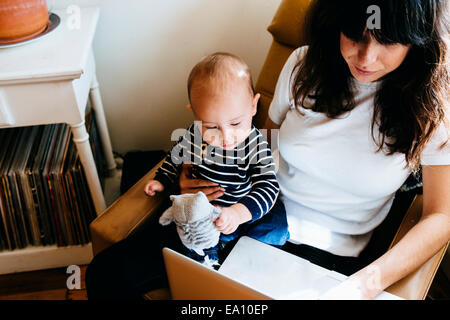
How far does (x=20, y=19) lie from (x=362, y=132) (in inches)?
36.2

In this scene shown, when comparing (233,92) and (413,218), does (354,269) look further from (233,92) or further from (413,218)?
(233,92)

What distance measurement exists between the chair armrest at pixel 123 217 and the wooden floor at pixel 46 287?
52 centimetres

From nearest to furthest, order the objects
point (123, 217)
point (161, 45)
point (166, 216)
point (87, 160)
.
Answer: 1. point (166, 216)
2. point (123, 217)
3. point (87, 160)
4. point (161, 45)

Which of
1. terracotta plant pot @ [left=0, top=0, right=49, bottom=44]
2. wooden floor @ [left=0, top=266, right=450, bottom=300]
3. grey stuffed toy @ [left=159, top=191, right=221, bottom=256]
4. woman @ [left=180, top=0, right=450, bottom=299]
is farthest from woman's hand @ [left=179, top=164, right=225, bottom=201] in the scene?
wooden floor @ [left=0, top=266, right=450, bottom=300]

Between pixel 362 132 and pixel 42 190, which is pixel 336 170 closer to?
pixel 362 132

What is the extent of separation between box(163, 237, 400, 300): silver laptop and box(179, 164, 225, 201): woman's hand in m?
0.13

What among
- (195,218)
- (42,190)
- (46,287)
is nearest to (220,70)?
(195,218)

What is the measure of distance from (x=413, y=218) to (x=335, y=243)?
20 centimetres

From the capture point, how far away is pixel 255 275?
0.77m

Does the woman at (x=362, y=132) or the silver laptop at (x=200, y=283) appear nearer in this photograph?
the silver laptop at (x=200, y=283)

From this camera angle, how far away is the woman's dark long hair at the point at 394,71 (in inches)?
26.0

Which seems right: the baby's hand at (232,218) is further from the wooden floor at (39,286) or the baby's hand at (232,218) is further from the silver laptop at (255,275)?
the wooden floor at (39,286)

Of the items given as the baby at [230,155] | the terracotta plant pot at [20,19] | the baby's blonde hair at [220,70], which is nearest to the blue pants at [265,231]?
the baby at [230,155]

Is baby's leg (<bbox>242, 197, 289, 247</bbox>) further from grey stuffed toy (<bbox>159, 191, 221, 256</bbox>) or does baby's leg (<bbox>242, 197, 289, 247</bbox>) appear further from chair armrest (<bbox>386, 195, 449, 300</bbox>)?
chair armrest (<bbox>386, 195, 449, 300</bbox>)
